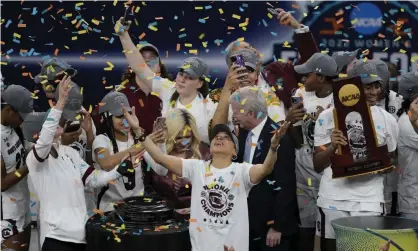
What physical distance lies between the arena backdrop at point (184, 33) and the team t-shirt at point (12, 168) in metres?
2.41

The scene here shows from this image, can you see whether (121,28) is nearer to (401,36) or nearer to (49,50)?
(49,50)

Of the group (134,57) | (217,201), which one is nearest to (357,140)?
(217,201)

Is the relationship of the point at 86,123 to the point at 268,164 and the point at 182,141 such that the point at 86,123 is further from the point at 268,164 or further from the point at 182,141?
the point at 268,164

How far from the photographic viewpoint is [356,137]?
654 cm

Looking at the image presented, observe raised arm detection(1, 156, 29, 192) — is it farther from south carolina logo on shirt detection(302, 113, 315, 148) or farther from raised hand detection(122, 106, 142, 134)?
south carolina logo on shirt detection(302, 113, 315, 148)

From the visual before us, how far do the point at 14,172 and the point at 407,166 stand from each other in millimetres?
3353

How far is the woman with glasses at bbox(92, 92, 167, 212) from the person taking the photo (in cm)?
706

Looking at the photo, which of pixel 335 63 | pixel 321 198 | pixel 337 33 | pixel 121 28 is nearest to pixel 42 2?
pixel 121 28

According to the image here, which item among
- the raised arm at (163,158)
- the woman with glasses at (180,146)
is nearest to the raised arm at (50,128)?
the raised arm at (163,158)

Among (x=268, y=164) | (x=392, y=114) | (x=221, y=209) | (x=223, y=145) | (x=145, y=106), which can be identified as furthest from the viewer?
(x=145, y=106)

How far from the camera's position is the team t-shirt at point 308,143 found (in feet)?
24.3

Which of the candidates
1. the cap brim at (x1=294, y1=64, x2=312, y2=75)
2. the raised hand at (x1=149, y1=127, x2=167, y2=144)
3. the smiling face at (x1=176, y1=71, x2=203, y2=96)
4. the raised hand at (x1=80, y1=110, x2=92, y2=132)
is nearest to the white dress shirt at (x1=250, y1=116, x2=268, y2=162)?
the raised hand at (x1=149, y1=127, x2=167, y2=144)

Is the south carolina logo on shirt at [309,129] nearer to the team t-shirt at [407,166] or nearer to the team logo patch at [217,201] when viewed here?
the team t-shirt at [407,166]

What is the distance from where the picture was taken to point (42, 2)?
32.2 feet
